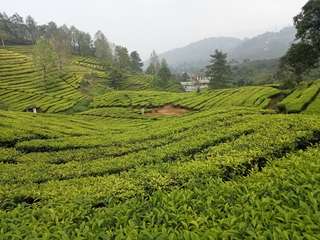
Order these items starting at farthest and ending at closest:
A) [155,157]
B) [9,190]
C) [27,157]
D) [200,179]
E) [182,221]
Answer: [27,157] → [155,157] → [9,190] → [200,179] → [182,221]

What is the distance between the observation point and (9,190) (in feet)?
43.0

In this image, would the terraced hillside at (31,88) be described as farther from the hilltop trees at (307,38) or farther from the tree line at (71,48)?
the hilltop trees at (307,38)

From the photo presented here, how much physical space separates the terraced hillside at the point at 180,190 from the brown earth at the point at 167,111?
3346 cm

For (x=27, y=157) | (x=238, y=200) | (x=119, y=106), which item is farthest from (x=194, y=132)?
(x=119, y=106)

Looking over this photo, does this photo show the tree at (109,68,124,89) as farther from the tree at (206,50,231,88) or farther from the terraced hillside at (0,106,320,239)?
the terraced hillside at (0,106,320,239)

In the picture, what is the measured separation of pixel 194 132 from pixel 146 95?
156ft

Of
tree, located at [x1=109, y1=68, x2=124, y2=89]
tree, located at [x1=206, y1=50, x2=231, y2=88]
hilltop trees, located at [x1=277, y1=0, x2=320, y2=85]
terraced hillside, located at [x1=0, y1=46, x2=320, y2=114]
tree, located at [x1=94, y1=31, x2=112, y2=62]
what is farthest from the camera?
tree, located at [x1=94, y1=31, x2=112, y2=62]

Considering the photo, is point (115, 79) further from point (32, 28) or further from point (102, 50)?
point (32, 28)

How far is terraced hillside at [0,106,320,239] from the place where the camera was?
7.65 m

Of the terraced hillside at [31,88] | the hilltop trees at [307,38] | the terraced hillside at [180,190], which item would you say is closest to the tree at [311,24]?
the hilltop trees at [307,38]

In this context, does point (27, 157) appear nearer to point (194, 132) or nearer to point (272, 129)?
point (194, 132)

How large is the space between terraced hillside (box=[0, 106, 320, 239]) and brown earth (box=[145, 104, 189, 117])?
33461mm

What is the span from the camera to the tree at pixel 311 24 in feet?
140

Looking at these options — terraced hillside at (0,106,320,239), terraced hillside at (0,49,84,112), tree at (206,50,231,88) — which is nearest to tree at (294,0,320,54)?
terraced hillside at (0,106,320,239)
